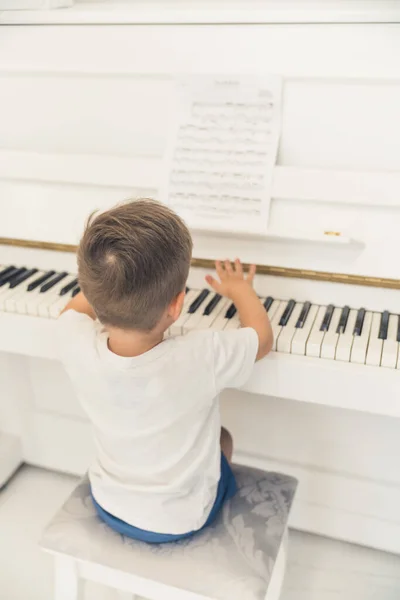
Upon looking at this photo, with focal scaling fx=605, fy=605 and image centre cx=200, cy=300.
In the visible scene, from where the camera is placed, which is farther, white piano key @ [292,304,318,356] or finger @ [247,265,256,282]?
finger @ [247,265,256,282]

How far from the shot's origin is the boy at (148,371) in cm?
93

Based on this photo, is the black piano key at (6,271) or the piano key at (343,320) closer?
the piano key at (343,320)

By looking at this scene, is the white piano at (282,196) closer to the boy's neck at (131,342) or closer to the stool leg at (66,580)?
the boy's neck at (131,342)

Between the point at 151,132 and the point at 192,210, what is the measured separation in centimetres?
24

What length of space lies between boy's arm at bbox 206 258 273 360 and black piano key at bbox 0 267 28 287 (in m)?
0.54

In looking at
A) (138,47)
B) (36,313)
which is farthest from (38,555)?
(138,47)

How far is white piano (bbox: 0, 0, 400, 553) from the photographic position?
50.4 inches

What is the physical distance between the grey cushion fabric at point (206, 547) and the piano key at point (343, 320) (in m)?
0.36

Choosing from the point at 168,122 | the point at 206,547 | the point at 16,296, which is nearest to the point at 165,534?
the point at 206,547

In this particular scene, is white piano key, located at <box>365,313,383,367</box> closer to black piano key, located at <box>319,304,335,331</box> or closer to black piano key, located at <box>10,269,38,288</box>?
black piano key, located at <box>319,304,335,331</box>

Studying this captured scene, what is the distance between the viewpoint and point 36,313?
55.1 inches

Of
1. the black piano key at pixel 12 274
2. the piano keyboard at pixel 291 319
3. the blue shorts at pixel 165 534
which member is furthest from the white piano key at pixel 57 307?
the blue shorts at pixel 165 534

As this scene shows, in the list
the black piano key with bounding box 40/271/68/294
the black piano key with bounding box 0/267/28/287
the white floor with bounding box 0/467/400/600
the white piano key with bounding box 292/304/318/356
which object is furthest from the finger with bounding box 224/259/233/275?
the white floor with bounding box 0/467/400/600

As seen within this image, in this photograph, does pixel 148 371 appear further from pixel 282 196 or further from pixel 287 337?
pixel 282 196
